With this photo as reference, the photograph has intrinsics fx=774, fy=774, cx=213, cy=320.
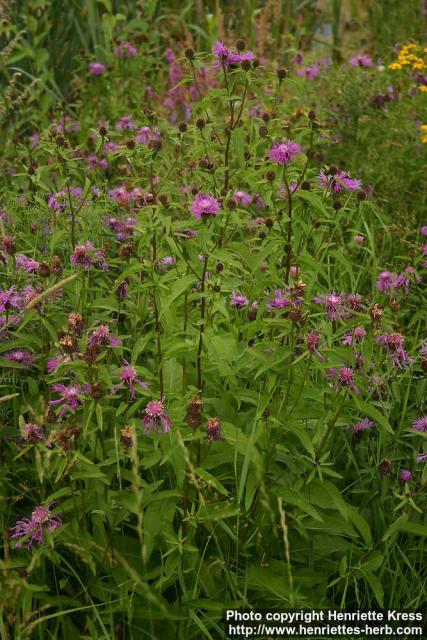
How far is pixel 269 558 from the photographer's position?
6.56 ft

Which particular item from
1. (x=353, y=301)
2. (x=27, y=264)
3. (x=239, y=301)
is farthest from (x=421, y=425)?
(x=27, y=264)

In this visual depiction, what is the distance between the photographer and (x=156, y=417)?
186 cm

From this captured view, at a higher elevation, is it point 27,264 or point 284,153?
point 284,153

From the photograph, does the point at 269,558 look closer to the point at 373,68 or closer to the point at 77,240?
the point at 77,240

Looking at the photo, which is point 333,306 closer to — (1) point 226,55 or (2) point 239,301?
(2) point 239,301

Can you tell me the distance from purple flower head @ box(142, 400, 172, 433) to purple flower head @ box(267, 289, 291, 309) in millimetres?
462

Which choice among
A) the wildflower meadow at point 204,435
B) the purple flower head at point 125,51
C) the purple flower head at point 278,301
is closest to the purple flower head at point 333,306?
the wildflower meadow at point 204,435

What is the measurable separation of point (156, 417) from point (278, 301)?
535mm

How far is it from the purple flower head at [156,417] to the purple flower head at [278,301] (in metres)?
0.46

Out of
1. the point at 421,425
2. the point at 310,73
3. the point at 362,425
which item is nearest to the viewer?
the point at 421,425

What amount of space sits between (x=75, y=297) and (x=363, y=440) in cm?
99

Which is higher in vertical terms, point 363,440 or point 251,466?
point 251,466

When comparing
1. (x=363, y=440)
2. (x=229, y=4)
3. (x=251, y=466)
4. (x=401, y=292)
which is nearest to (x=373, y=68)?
(x=229, y=4)

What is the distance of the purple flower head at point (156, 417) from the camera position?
6.06ft
